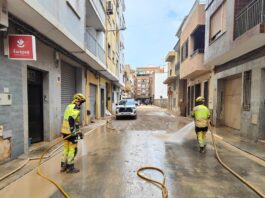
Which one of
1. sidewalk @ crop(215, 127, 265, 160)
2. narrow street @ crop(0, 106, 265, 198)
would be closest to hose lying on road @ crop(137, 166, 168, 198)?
narrow street @ crop(0, 106, 265, 198)

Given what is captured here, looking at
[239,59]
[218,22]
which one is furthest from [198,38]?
[239,59]

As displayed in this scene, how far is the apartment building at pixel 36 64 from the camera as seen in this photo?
477 centimetres

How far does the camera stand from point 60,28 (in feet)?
19.7

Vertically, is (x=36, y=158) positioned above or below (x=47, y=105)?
below

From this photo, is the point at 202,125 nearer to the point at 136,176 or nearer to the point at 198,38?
the point at 136,176

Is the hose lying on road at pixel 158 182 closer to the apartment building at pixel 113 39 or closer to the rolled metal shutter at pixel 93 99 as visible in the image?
the rolled metal shutter at pixel 93 99

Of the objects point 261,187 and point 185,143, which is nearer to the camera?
point 261,187

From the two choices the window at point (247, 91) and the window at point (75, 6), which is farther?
the window at point (247, 91)

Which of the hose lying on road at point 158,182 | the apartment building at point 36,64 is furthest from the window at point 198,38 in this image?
the hose lying on road at point 158,182

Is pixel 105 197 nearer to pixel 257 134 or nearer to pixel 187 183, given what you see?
pixel 187 183

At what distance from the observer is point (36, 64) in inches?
252

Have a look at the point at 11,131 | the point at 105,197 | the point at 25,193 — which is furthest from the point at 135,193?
the point at 11,131

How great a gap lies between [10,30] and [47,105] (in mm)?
3197

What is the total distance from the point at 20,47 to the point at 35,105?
2.83m
